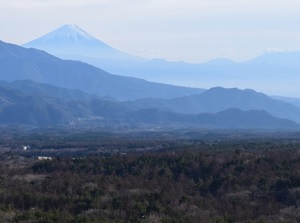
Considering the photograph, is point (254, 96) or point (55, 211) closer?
point (55, 211)

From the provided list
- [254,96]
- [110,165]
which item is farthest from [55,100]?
[110,165]

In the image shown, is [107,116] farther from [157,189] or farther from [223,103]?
[157,189]

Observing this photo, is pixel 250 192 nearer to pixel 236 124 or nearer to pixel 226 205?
pixel 226 205

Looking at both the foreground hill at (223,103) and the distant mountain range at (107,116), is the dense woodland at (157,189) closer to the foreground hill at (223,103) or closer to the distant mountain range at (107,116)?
the distant mountain range at (107,116)

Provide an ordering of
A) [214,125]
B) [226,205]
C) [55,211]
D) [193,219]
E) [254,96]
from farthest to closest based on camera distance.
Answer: [254,96] → [214,125] → [226,205] → [55,211] → [193,219]

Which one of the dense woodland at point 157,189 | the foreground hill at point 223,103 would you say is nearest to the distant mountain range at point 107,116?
the foreground hill at point 223,103

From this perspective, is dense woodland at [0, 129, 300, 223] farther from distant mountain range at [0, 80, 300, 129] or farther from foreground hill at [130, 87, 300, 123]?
foreground hill at [130, 87, 300, 123]
